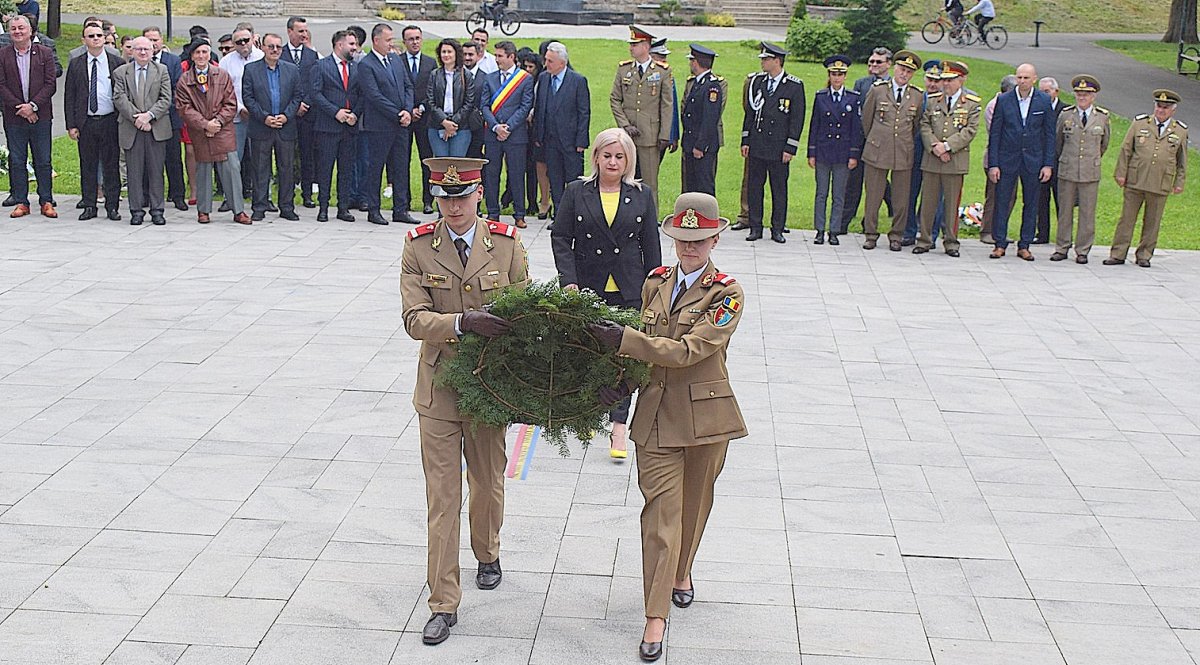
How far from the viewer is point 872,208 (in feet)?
48.1

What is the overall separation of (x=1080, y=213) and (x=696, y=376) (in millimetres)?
9910

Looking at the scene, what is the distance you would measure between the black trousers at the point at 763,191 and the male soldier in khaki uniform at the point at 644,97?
1.05 metres

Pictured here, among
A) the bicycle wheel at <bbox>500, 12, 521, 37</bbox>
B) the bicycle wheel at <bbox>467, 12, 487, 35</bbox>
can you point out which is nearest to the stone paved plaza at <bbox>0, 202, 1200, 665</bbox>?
the bicycle wheel at <bbox>500, 12, 521, 37</bbox>

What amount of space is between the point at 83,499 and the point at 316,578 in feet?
5.64

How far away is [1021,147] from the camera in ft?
46.4

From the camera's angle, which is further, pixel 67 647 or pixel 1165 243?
pixel 1165 243

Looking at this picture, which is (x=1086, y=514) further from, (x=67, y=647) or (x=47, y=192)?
(x=47, y=192)

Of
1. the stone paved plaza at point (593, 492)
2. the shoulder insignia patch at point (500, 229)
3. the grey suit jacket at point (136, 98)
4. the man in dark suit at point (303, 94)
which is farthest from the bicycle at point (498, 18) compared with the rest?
the shoulder insignia patch at point (500, 229)

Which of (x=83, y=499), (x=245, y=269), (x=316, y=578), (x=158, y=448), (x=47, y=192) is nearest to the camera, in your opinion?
(x=316, y=578)

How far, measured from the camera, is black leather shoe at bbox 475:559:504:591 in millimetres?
6262

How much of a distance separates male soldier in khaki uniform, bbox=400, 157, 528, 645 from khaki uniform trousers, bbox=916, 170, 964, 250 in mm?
9296

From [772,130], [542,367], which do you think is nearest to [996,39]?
[772,130]

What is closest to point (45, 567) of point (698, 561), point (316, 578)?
point (316, 578)

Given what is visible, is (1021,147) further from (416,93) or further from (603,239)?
(603,239)
